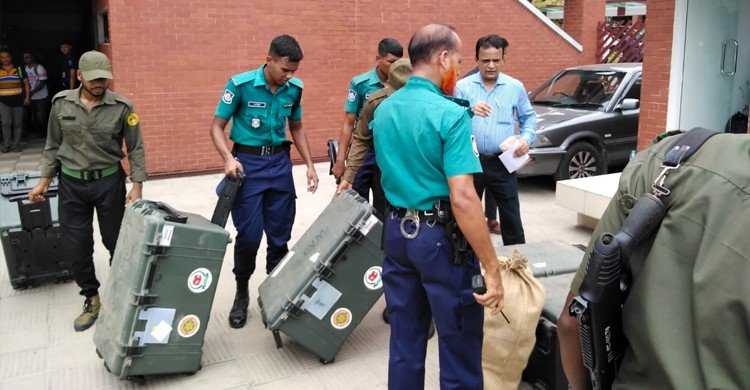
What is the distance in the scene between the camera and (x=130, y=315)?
133 inches

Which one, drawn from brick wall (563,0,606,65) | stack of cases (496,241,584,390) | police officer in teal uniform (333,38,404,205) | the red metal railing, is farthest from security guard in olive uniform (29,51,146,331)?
the red metal railing

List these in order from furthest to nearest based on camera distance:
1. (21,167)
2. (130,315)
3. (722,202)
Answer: (21,167) < (130,315) < (722,202)

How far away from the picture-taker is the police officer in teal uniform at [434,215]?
2.60 metres

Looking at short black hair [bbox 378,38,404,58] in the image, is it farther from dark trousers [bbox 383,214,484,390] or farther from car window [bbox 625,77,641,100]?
car window [bbox 625,77,641,100]

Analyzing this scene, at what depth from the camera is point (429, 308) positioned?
2.94 m

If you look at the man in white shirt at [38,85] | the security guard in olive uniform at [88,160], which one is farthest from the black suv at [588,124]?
the man in white shirt at [38,85]

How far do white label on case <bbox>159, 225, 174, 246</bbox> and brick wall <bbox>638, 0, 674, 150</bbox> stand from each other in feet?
15.5

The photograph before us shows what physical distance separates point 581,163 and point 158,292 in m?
6.20

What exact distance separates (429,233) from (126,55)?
7.25 m

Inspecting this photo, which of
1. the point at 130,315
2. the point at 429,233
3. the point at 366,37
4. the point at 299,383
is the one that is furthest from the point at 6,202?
the point at 366,37

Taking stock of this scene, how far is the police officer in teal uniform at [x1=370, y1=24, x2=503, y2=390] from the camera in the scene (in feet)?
8.54

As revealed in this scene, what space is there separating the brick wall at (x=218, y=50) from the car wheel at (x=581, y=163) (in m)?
3.51

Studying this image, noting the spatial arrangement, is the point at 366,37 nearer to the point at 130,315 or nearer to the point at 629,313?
→ the point at 130,315

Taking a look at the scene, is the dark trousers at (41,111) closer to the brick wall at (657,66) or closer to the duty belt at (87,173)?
the duty belt at (87,173)
